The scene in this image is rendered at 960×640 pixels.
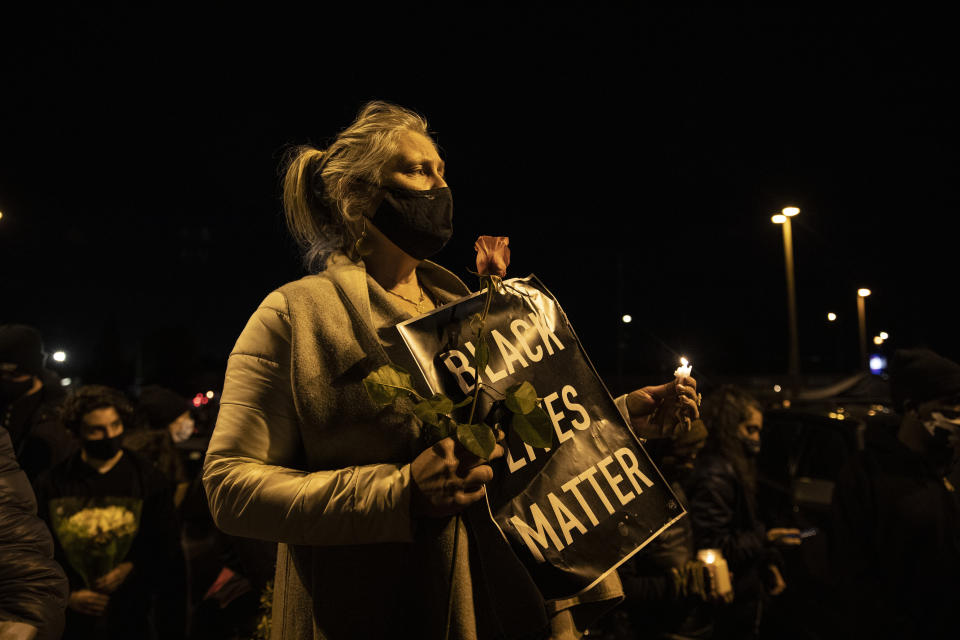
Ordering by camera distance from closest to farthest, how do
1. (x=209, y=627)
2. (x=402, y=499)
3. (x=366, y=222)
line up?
(x=402, y=499) < (x=366, y=222) < (x=209, y=627)

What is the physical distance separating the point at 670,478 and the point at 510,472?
122 inches

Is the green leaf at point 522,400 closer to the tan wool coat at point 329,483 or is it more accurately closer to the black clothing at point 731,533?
the tan wool coat at point 329,483

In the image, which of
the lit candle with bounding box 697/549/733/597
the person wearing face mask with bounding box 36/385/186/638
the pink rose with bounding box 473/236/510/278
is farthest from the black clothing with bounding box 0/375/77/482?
the lit candle with bounding box 697/549/733/597

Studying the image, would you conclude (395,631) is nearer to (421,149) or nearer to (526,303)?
(526,303)

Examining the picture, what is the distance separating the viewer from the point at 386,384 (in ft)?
5.28

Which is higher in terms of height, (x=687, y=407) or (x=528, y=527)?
(x=687, y=407)

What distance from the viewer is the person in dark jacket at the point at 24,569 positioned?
2121mm

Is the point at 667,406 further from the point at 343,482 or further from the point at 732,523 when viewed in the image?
the point at 732,523

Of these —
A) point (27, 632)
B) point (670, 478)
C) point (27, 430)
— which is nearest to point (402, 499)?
point (27, 632)

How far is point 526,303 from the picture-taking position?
1.99 metres

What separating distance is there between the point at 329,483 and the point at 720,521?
12.7 feet

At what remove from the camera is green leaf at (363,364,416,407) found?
1599 mm

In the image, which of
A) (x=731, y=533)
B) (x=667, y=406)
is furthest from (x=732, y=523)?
(x=667, y=406)

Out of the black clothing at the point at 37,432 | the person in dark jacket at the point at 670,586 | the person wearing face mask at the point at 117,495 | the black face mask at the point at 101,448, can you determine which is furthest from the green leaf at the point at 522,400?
the black clothing at the point at 37,432
